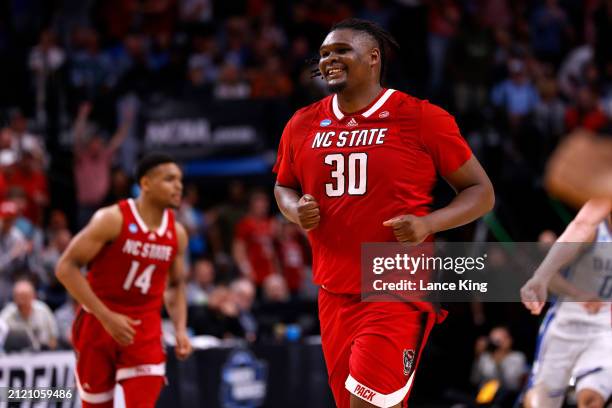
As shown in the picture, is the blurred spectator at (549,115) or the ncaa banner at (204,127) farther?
the blurred spectator at (549,115)

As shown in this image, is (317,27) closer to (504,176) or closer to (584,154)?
(504,176)

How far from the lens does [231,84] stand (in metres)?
16.1

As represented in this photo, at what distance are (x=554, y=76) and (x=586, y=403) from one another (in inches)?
431

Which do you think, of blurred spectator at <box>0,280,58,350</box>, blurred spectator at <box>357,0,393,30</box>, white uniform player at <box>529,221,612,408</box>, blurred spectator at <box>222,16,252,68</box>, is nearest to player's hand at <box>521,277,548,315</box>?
white uniform player at <box>529,221,612,408</box>

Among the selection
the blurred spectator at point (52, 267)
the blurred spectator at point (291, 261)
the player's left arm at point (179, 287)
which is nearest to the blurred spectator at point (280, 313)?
the blurred spectator at point (291, 261)

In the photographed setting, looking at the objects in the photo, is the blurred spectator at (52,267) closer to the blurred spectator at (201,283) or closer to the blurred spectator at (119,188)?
the blurred spectator at (119,188)

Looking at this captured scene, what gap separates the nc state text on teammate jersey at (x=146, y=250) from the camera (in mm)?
7543

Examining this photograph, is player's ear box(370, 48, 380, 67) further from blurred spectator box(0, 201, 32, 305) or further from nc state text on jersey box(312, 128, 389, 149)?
blurred spectator box(0, 201, 32, 305)

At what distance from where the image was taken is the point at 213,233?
1494 centimetres

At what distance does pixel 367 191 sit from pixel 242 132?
958cm

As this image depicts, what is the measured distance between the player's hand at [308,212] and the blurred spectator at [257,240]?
899 cm

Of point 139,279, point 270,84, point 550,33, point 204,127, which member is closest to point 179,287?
point 139,279

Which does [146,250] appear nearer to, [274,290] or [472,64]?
[274,290]

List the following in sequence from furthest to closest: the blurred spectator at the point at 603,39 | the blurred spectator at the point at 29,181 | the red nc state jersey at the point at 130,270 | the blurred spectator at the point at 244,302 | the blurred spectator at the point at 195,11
Result: the blurred spectator at the point at 195,11 < the blurred spectator at the point at 603,39 < the blurred spectator at the point at 29,181 < the blurred spectator at the point at 244,302 < the red nc state jersey at the point at 130,270
